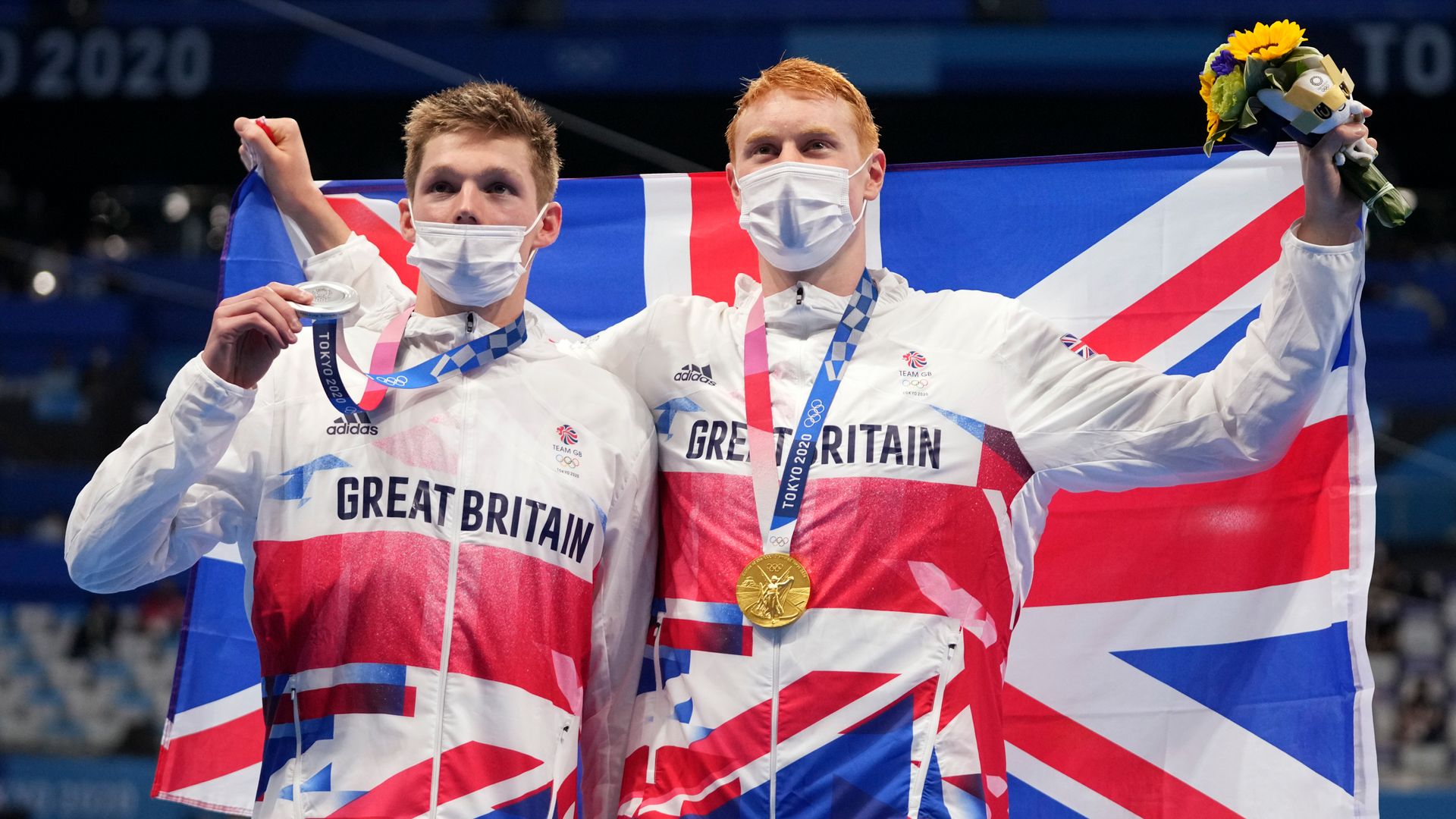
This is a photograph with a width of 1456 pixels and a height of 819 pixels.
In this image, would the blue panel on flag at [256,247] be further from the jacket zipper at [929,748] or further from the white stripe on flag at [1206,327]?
the white stripe on flag at [1206,327]

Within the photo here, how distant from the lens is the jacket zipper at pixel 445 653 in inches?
117

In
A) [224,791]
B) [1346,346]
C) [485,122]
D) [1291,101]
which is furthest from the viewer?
[224,791]

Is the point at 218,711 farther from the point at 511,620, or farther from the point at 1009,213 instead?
the point at 1009,213

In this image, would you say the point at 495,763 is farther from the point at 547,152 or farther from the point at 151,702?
the point at 151,702

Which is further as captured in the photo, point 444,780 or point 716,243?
point 716,243

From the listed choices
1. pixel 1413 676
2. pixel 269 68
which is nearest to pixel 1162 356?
pixel 1413 676

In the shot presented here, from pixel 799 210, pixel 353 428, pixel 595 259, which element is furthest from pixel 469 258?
pixel 595 259

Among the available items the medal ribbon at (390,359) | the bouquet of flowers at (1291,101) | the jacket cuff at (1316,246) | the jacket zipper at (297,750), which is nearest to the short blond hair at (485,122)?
the medal ribbon at (390,359)

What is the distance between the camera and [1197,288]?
4137 millimetres

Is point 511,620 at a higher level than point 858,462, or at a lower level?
lower

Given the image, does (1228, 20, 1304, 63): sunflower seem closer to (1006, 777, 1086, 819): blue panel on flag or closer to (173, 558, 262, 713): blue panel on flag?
(1006, 777, 1086, 819): blue panel on flag

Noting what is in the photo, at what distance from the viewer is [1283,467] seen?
3855 millimetres

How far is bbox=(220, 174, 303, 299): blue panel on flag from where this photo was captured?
434cm

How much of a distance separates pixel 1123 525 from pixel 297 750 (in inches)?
88.2
